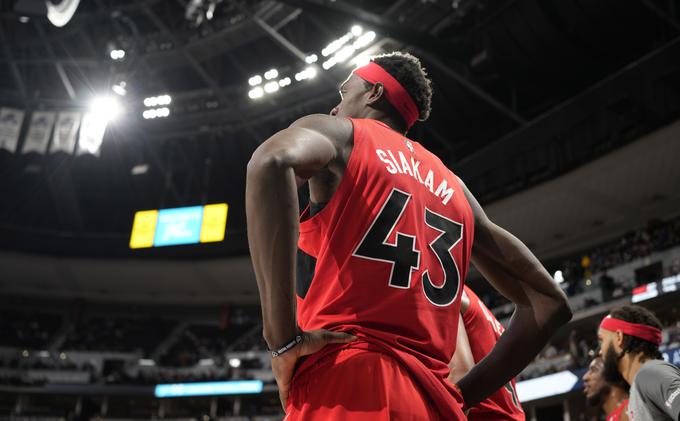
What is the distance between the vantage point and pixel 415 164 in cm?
188

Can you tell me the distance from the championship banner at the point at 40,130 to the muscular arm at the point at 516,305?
833 inches

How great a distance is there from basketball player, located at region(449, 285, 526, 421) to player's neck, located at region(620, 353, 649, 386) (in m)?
0.72

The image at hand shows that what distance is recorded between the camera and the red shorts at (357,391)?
4.87 ft

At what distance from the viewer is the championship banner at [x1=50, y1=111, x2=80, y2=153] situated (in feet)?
68.3

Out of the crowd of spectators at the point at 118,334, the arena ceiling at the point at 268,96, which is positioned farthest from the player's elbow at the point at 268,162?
the crowd of spectators at the point at 118,334

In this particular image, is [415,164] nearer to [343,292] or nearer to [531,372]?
[343,292]

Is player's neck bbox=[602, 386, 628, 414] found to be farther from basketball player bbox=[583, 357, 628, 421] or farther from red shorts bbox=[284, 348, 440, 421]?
red shorts bbox=[284, 348, 440, 421]

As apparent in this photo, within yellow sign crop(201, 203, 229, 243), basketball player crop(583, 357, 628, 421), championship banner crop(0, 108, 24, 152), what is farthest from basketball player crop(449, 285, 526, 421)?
championship banner crop(0, 108, 24, 152)

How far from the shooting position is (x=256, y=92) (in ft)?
72.1

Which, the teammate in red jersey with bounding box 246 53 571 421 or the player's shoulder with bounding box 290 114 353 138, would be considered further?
the player's shoulder with bounding box 290 114 353 138

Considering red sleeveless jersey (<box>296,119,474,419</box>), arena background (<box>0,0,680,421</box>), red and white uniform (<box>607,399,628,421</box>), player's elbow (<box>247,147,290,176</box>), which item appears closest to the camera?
player's elbow (<box>247,147,290,176</box>)

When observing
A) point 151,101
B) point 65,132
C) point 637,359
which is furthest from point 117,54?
point 637,359

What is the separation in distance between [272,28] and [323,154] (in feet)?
63.2

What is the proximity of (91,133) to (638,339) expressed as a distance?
19.6 m
